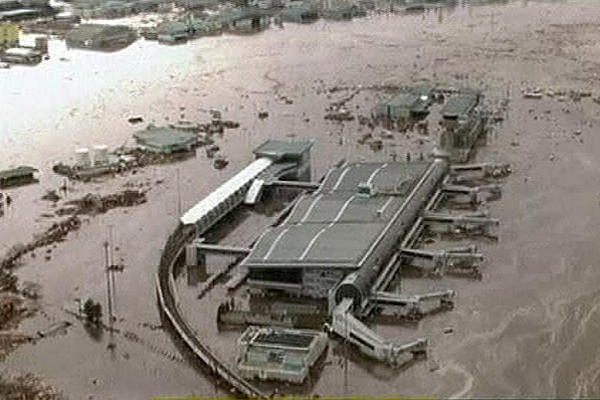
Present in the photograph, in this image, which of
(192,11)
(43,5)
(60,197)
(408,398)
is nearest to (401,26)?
(192,11)

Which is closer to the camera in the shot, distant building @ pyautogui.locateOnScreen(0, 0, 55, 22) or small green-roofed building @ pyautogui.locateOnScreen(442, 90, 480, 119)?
small green-roofed building @ pyautogui.locateOnScreen(442, 90, 480, 119)

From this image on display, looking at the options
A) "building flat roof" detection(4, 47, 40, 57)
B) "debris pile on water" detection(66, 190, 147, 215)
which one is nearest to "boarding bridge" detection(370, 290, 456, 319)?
"debris pile on water" detection(66, 190, 147, 215)

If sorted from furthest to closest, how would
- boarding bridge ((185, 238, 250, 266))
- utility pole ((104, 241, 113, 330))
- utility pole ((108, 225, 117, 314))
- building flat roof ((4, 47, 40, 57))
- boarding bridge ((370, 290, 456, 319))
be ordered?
building flat roof ((4, 47, 40, 57)) → boarding bridge ((185, 238, 250, 266)) → utility pole ((108, 225, 117, 314)) → utility pole ((104, 241, 113, 330)) → boarding bridge ((370, 290, 456, 319))

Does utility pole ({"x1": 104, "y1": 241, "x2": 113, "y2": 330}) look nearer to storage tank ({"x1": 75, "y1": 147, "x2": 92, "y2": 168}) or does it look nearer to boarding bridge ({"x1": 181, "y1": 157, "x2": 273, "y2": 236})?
boarding bridge ({"x1": 181, "y1": 157, "x2": 273, "y2": 236})

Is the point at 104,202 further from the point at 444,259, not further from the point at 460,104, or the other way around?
the point at 460,104

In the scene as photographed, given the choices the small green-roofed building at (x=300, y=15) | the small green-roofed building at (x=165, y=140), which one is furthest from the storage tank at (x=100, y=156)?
the small green-roofed building at (x=300, y=15)

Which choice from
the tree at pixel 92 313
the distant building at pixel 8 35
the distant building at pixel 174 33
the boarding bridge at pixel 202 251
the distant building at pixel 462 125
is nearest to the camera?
the tree at pixel 92 313

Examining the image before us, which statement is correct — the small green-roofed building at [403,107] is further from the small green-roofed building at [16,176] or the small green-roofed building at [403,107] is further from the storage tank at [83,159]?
the small green-roofed building at [16,176]
